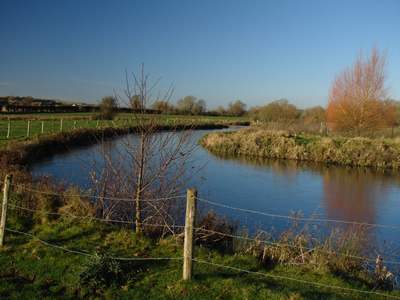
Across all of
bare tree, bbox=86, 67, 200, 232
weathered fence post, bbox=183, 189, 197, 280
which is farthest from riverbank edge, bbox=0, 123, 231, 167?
weathered fence post, bbox=183, 189, 197, 280

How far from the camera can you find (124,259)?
5371 mm

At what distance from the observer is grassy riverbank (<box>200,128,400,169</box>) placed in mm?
23531

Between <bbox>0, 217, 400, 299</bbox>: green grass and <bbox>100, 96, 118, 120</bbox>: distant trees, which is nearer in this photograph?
<bbox>0, 217, 400, 299</bbox>: green grass

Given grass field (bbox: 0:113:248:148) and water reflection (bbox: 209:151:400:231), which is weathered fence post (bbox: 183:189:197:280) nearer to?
grass field (bbox: 0:113:248:148)

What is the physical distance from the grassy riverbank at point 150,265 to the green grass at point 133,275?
14 mm

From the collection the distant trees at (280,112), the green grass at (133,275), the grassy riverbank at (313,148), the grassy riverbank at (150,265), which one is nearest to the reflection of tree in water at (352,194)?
the grassy riverbank at (313,148)

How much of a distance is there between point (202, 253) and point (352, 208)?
27.8 feet

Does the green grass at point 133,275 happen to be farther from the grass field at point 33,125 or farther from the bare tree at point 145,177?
the grass field at point 33,125

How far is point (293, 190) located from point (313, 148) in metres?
11.4

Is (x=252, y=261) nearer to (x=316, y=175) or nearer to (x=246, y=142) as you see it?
(x=316, y=175)

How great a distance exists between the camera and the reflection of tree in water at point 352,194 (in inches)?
461

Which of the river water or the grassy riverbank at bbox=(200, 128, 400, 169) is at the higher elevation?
the grassy riverbank at bbox=(200, 128, 400, 169)

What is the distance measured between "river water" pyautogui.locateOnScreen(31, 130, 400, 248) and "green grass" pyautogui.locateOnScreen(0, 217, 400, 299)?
221cm

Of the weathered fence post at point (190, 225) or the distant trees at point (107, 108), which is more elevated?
the distant trees at point (107, 108)
